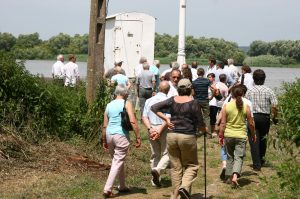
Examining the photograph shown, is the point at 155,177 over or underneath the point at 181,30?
underneath

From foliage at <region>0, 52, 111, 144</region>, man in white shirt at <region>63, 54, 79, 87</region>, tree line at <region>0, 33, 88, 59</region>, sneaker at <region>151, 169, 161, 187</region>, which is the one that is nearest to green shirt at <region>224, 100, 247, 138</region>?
sneaker at <region>151, 169, 161, 187</region>

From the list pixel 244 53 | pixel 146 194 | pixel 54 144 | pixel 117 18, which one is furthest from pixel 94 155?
pixel 244 53

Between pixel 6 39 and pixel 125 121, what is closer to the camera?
pixel 125 121

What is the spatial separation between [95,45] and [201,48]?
Result: 67.9ft

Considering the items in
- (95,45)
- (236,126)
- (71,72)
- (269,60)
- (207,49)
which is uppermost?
(95,45)

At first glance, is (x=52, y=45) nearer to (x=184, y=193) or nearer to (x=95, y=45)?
(x=95, y=45)

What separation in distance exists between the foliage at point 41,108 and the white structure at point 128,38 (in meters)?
10.4

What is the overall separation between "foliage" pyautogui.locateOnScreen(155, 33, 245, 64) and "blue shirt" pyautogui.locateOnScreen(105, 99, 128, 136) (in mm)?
21690

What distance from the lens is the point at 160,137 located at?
37.7 feet

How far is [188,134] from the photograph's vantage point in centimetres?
984

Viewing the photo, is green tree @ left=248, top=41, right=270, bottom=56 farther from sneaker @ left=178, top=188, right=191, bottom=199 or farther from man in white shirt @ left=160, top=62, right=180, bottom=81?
sneaker @ left=178, top=188, right=191, bottom=199

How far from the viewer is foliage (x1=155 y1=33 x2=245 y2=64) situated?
3306 cm

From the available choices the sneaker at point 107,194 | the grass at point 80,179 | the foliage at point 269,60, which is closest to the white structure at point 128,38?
the foliage at point 269,60

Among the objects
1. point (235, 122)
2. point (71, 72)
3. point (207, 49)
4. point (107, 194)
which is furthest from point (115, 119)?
point (207, 49)
